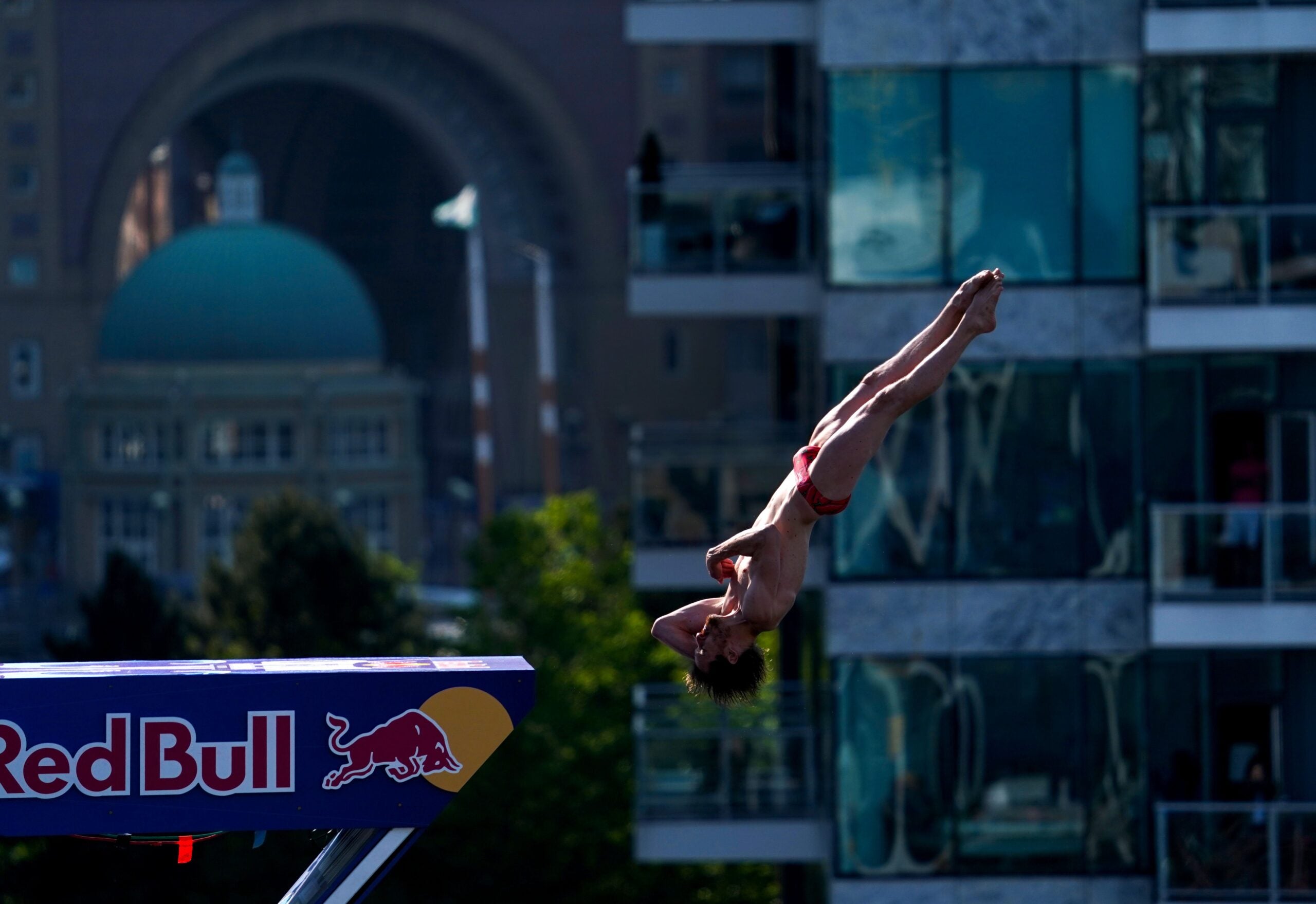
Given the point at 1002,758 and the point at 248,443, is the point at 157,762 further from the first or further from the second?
the point at 248,443

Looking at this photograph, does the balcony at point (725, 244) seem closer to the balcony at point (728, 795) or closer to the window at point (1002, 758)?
the window at point (1002, 758)

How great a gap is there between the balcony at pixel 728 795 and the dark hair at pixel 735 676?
616 inches

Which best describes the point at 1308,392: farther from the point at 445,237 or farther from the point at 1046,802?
the point at 445,237

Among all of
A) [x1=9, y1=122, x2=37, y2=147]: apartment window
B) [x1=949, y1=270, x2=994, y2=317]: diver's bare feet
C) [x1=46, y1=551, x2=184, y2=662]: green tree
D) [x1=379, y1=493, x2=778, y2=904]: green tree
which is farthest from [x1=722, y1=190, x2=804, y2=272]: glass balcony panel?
[x1=9, y1=122, x2=37, y2=147]: apartment window

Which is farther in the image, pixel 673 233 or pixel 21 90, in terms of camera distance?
pixel 21 90

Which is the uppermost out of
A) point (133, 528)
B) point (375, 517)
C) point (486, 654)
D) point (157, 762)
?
point (157, 762)

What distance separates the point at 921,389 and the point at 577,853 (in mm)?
31220

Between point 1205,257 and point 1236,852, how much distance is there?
23.3 feet

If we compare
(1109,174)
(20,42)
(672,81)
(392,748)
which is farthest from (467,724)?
(20,42)

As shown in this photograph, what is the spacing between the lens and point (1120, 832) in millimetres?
31141

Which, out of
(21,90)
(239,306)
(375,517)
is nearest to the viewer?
(239,306)

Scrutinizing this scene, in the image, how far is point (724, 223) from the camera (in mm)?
34219

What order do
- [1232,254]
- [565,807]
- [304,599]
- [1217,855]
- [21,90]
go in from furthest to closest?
[21,90] → [304,599] → [565,807] → [1232,254] → [1217,855]

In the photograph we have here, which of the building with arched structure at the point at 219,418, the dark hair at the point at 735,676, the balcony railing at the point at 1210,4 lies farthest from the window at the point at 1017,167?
the building with arched structure at the point at 219,418
